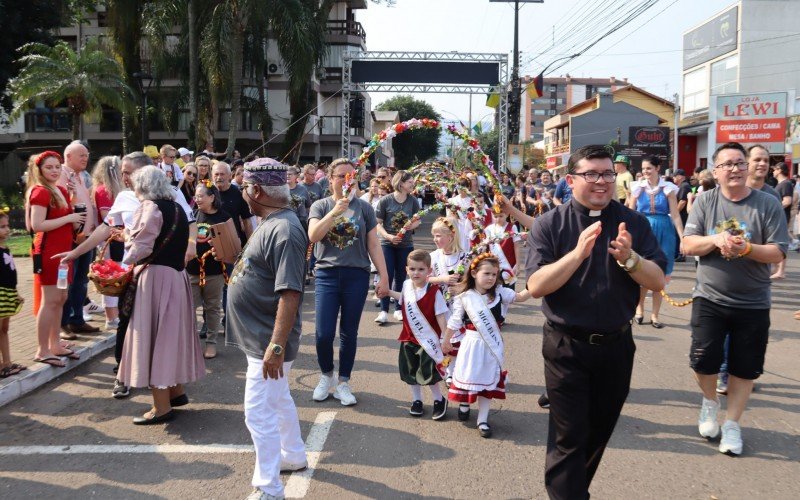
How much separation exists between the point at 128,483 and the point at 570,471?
2.74 metres

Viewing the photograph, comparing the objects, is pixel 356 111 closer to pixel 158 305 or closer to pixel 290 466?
pixel 158 305

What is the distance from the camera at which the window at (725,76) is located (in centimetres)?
4555

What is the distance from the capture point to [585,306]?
10.8ft

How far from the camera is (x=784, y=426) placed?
524cm

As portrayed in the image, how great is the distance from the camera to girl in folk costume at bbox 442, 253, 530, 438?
5.14 metres

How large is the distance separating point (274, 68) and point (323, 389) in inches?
1224

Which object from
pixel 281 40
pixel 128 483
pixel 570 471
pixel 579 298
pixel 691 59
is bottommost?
pixel 128 483

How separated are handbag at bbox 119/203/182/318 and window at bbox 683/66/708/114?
50.9 metres

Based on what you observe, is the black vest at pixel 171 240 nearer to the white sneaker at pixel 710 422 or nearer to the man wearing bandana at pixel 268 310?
the man wearing bandana at pixel 268 310

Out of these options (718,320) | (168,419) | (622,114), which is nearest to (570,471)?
(718,320)

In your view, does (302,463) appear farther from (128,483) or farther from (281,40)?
(281,40)

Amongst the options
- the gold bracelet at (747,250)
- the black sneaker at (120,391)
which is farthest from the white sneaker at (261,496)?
the gold bracelet at (747,250)

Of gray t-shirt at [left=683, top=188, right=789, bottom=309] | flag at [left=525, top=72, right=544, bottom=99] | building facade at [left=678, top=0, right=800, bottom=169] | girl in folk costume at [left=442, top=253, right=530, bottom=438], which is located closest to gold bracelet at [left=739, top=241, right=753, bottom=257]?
gray t-shirt at [left=683, top=188, right=789, bottom=309]

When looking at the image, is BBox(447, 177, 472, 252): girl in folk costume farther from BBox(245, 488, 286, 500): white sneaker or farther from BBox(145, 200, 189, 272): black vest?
BBox(245, 488, 286, 500): white sneaker
